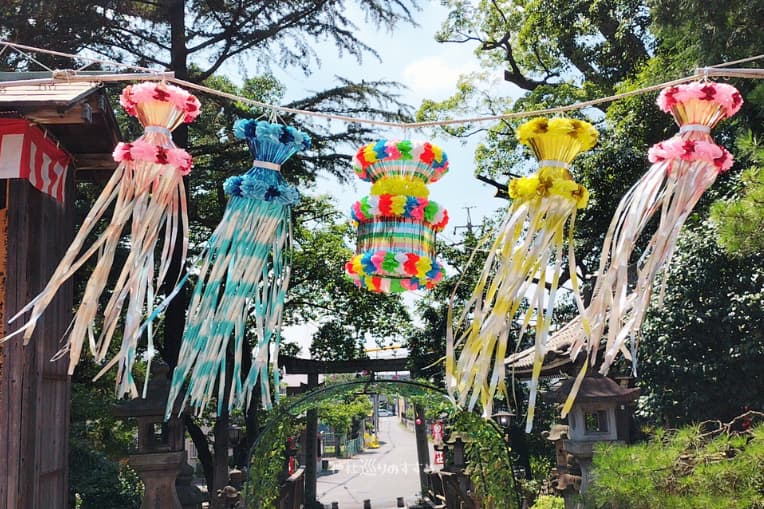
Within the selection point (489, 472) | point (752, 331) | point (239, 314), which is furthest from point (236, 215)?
point (752, 331)

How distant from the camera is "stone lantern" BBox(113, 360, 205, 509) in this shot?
5922 millimetres

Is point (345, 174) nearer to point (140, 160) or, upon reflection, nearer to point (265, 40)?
point (265, 40)

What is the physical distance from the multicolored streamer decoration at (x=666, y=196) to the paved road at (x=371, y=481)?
13.3 meters

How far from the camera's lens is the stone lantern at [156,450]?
19.4 ft

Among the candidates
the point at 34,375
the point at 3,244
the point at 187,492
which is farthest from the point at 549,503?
the point at 3,244

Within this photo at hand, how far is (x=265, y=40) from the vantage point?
999 centimetres

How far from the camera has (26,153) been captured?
388 cm

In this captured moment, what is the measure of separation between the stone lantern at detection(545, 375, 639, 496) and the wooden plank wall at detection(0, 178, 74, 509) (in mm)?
3307

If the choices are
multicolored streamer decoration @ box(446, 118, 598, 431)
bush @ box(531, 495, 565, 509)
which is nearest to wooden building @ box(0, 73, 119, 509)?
multicolored streamer decoration @ box(446, 118, 598, 431)

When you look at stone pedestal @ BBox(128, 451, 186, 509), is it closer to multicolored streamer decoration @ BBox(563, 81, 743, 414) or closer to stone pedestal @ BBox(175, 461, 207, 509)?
stone pedestal @ BBox(175, 461, 207, 509)

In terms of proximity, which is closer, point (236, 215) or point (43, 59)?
point (236, 215)

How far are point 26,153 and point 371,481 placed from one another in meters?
21.7

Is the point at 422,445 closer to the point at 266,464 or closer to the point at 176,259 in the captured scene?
the point at 176,259

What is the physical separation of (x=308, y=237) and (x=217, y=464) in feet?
15.6
